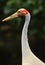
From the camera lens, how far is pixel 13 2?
242 inches

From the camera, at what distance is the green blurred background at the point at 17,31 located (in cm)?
620

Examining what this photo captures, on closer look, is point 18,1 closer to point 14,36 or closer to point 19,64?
point 14,36

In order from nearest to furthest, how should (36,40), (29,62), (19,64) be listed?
(29,62), (36,40), (19,64)

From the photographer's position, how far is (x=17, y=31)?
23.7 ft

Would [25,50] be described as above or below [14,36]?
below

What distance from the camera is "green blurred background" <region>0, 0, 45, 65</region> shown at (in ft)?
20.3

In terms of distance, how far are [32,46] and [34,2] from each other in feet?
3.99

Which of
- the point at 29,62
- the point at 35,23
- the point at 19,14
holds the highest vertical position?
the point at 35,23

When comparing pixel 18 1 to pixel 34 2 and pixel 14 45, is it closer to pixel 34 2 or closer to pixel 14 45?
pixel 34 2

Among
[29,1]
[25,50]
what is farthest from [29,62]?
[29,1]

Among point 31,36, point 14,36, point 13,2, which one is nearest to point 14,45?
point 14,36

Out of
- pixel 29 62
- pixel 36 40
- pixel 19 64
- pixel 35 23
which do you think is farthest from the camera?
pixel 19 64

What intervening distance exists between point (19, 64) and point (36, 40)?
70cm

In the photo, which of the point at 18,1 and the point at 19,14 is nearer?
the point at 19,14
